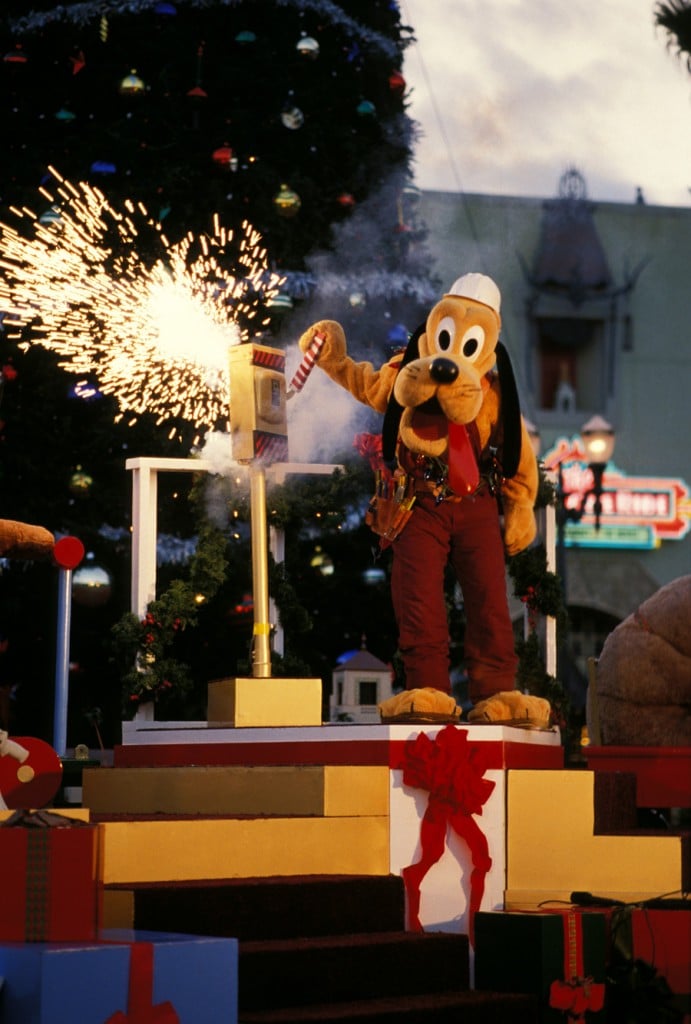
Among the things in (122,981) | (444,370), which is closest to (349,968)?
(122,981)

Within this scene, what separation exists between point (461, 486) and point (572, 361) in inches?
736

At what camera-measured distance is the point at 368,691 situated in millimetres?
10594

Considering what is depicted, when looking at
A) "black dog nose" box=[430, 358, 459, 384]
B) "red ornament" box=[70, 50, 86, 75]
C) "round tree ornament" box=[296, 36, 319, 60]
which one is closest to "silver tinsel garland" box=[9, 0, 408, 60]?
"red ornament" box=[70, 50, 86, 75]

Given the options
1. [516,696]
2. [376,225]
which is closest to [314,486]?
[516,696]

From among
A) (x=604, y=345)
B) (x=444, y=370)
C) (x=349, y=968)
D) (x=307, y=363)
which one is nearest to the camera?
(x=349, y=968)

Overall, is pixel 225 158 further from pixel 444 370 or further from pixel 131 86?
pixel 444 370

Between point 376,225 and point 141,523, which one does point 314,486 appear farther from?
point 376,225

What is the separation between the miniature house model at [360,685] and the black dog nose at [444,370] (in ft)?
11.5

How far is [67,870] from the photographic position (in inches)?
195

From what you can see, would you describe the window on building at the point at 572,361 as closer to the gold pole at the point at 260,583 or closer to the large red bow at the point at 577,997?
the gold pole at the point at 260,583

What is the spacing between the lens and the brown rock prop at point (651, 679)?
32.3ft

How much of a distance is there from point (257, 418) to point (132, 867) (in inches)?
90.8

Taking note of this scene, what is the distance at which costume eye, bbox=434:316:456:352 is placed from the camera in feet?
24.5

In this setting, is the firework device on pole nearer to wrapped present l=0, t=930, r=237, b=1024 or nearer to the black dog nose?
the black dog nose
